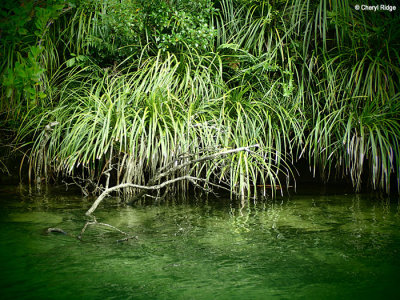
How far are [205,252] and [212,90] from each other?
1.69 meters

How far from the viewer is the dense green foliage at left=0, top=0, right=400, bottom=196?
9.71 ft

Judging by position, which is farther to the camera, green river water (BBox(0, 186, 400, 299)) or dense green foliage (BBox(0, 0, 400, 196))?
dense green foliage (BBox(0, 0, 400, 196))

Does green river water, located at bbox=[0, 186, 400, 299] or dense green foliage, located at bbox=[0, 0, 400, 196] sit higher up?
dense green foliage, located at bbox=[0, 0, 400, 196]

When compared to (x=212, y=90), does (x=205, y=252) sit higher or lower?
lower

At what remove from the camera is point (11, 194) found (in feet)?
10.5

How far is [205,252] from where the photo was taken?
1.90 meters

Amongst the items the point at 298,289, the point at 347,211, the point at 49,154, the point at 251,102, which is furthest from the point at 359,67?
the point at 49,154

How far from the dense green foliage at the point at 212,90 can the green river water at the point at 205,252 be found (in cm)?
33

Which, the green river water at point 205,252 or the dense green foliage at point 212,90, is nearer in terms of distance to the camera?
the green river water at point 205,252

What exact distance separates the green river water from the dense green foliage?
0.33 m

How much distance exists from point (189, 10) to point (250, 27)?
0.56 metres

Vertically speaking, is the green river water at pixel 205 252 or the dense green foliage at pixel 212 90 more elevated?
the dense green foliage at pixel 212 90

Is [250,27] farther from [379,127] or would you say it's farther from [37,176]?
[37,176]

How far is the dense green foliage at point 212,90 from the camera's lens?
2.96 meters
